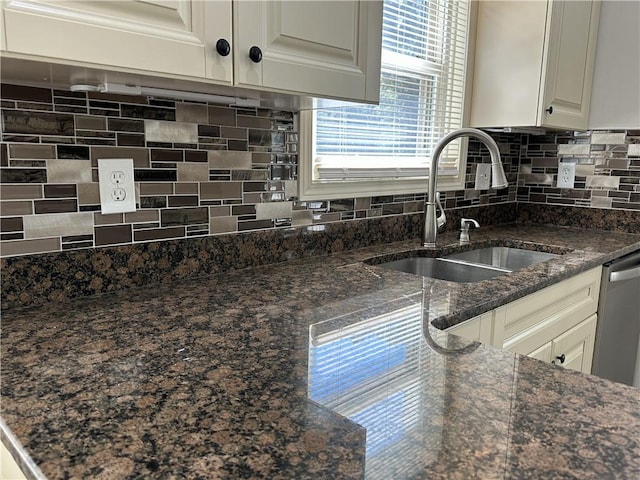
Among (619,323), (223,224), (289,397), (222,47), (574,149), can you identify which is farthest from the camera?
(574,149)

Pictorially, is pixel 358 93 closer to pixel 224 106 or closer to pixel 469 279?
pixel 224 106

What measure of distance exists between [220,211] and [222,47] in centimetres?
52

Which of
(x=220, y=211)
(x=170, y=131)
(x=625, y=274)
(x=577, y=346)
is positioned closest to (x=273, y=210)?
(x=220, y=211)

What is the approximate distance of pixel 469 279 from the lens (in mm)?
1770

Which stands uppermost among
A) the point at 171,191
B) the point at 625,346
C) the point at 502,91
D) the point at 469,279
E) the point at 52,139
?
the point at 502,91

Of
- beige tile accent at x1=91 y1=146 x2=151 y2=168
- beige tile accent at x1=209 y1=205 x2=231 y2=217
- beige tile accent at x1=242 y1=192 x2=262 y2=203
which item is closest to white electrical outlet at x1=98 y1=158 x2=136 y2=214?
beige tile accent at x1=91 y1=146 x2=151 y2=168

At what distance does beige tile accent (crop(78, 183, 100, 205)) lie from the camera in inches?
43.0

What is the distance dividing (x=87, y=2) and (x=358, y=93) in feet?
2.14

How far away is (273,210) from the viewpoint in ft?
4.87

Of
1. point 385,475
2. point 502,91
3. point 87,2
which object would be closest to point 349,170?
point 502,91

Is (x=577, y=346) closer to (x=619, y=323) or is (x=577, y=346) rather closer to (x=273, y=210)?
(x=619, y=323)

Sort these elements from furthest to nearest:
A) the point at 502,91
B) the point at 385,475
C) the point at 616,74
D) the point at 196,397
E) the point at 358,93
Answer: the point at 616,74
the point at 502,91
the point at 358,93
the point at 196,397
the point at 385,475

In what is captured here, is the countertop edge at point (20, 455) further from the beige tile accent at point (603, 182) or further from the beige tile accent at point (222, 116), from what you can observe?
the beige tile accent at point (603, 182)

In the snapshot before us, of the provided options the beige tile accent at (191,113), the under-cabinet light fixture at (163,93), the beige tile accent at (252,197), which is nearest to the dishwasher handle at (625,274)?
the beige tile accent at (252,197)
